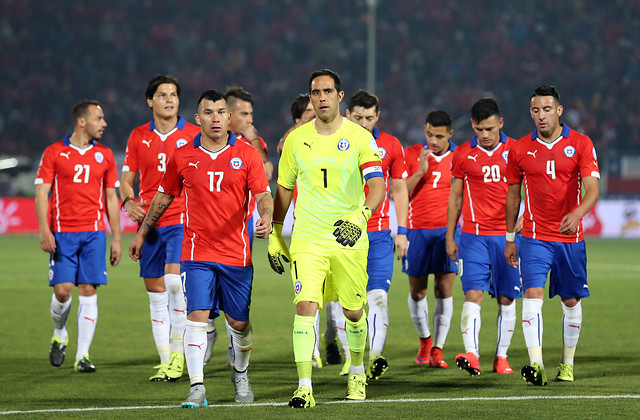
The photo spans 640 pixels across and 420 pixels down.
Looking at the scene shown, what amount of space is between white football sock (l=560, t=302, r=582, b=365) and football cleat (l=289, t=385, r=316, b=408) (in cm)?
249

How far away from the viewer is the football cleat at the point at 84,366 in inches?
336

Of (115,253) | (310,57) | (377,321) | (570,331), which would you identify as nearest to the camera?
(570,331)

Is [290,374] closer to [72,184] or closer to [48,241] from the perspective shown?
[48,241]

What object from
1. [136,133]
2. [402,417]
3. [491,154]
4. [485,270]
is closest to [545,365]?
[485,270]

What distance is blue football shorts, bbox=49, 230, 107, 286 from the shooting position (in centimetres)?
882

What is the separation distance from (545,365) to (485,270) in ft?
3.57

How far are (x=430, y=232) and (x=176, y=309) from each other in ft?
8.51

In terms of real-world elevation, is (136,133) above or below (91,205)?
above

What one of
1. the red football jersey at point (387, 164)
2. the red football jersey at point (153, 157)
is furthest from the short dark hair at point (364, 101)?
the red football jersey at point (153, 157)

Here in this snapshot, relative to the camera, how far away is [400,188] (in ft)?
25.4

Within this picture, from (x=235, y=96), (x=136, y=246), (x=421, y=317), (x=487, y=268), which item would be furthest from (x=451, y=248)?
(x=136, y=246)

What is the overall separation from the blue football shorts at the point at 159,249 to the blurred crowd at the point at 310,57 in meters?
28.0

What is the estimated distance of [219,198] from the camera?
675 centimetres

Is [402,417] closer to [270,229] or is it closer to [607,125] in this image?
[270,229]
